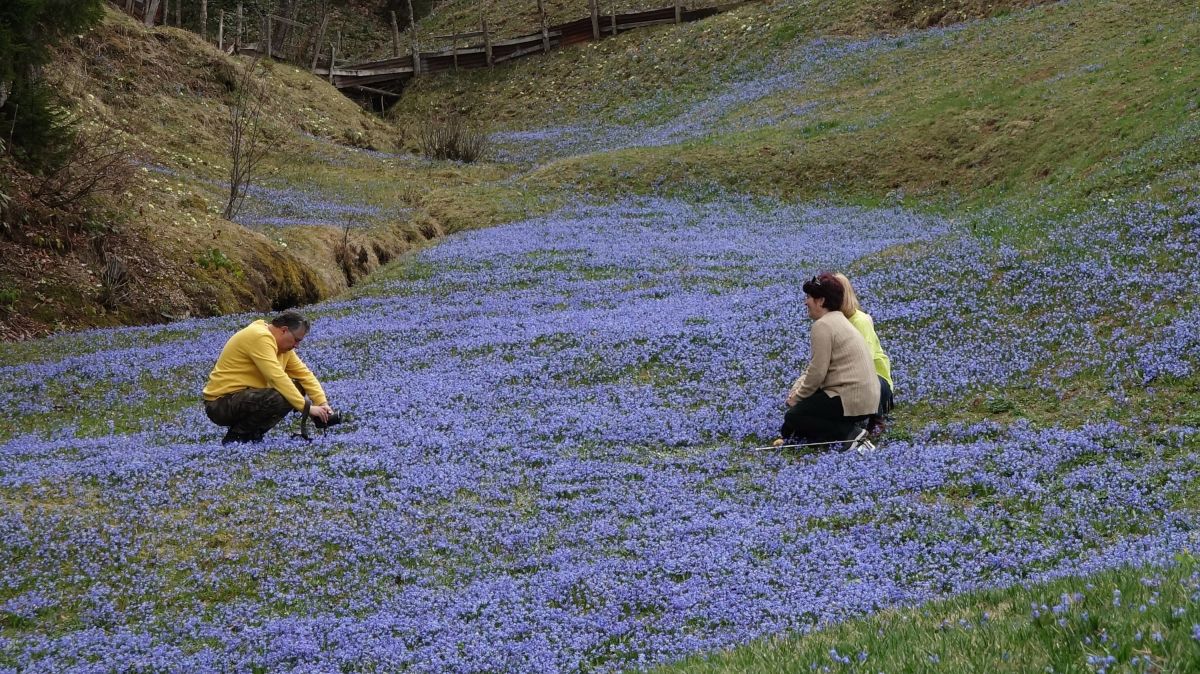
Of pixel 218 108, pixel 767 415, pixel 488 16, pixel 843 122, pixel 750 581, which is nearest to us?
pixel 750 581

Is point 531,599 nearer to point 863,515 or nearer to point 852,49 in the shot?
point 863,515

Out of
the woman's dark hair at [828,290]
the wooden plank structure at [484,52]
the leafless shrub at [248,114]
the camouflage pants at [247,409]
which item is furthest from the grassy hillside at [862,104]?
the camouflage pants at [247,409]

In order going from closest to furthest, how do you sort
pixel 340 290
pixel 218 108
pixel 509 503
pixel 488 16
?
pixel 509 503, pixel 340 290, pixel 218 108, pixel 488 16

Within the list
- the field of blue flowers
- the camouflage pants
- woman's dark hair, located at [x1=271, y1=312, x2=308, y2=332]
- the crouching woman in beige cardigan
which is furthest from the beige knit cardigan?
the camouflage pants

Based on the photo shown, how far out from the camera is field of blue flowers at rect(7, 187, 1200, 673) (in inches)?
283

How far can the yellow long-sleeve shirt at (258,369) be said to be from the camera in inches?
422

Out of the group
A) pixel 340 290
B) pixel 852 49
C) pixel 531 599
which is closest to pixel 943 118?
pixel 852 49

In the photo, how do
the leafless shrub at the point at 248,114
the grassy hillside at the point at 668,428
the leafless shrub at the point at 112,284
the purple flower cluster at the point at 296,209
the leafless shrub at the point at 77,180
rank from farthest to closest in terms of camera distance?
the leafless shrub at the point at 248,114 < the purple flower cluster at the point at 296,209 < the leafless shrub at the point at 77,180 < the leafless shrub at the point at 112,284 < the grassy hillside at the point at 668,428

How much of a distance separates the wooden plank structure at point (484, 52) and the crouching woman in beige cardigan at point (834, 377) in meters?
47.7

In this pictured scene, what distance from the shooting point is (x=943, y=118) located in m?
30.4

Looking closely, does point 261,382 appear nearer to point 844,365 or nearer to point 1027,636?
point 844,365

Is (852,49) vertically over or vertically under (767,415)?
over

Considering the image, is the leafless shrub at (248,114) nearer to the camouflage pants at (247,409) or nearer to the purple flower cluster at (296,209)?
the purple flower cluster at (296,209)

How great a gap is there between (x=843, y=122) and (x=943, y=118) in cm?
415
